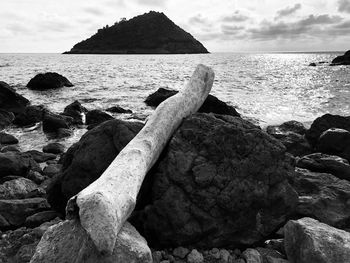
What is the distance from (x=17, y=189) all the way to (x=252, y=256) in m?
5.46

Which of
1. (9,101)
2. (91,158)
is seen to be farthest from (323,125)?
(9,101)

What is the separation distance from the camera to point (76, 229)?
3.95 meters

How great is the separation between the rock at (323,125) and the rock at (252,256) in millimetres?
9252

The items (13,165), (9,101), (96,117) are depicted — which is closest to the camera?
(13,165)

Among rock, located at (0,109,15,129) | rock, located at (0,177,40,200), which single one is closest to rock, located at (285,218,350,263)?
rock, located at (0,177,40,200)

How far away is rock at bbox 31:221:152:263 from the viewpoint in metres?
3.83

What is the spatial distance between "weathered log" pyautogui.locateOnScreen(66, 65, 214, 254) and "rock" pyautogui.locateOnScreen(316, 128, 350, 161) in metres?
6.76

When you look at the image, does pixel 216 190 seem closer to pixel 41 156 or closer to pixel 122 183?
pixel 122 183

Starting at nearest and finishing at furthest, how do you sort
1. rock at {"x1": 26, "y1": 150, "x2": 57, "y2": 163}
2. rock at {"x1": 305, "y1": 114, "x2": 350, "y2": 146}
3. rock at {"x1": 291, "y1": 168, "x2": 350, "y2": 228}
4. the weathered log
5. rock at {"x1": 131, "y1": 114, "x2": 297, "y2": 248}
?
the weathered log, rock at {"x1": 131, "y1": 114, "x2": 297, "y2": 248}, rock at {"x1": 291, "y1": 168, "x2": 350, "y2": 228}, rock at {"x1": 26, "y1": 150, "x2": 57, "y2": 163}, rock at {"x1": 305, "y1": 114, "x2": 350, "y2": 146}

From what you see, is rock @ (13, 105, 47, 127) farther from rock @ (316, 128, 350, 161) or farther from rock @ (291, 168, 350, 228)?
rock @ (291, 168, 350, 228)

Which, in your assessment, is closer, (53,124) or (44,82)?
(53,124)

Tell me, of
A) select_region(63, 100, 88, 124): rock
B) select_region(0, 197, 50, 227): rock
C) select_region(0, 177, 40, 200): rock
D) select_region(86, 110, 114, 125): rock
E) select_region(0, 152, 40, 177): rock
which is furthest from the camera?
select_region(63, 100, 88, 124): rock

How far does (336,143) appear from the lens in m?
11.9

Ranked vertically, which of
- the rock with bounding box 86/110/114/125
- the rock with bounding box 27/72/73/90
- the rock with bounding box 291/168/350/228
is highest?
the rock with bounding box 291/168/350/228
